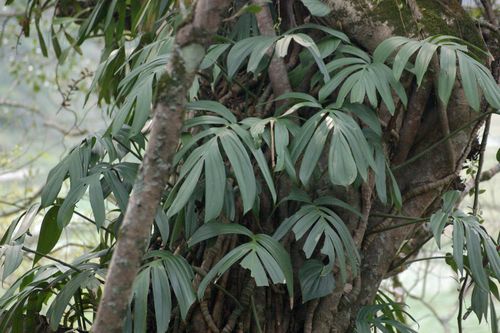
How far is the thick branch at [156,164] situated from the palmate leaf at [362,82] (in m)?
0.51

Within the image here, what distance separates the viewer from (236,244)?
1.38 meters

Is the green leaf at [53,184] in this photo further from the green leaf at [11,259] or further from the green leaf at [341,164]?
the green leaf at [341,164]

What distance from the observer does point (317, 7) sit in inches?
54.3

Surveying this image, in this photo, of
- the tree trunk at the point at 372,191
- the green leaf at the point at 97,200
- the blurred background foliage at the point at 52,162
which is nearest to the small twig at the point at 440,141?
the tree trunk at the point at 372,191

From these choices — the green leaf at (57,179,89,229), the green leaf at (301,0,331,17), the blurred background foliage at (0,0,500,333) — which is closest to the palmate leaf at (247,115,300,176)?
the green leaf at (301,0,331,17)

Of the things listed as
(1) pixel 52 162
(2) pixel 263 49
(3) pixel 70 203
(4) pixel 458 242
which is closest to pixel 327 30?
(2) pixel 263 49

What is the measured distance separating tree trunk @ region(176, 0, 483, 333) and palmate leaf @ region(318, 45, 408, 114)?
108mm

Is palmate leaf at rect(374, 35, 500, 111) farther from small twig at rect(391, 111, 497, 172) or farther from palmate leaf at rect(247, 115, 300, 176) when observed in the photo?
palmate leaf at rect(247, 115, 300, 176)

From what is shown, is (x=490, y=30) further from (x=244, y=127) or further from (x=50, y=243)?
(x=50, y=243)

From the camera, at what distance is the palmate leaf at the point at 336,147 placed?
1.17m

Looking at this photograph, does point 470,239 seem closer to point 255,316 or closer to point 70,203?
point 255,316

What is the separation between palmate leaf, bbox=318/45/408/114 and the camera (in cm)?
125

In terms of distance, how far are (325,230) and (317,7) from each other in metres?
0.45

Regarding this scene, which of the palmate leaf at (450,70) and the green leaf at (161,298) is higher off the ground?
the palmate leaf at (450,70)
